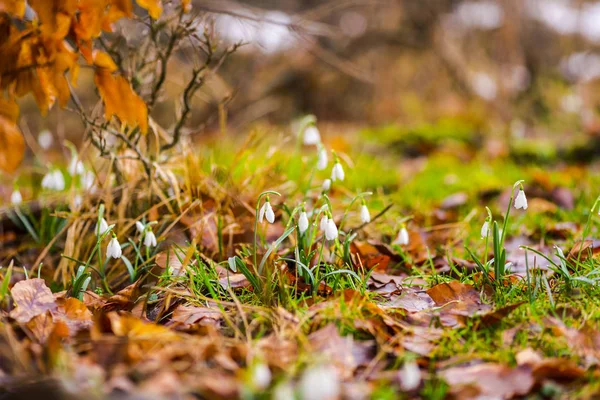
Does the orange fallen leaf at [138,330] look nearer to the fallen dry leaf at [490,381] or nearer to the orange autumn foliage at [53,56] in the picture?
the orange autumn foliage at [53,56]

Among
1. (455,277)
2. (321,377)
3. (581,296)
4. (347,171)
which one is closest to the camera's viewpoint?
(321,377)

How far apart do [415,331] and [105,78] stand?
123 cm

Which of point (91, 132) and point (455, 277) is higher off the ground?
point (91, 132)

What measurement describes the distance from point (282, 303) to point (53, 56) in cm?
103

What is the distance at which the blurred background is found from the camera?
6375 mm

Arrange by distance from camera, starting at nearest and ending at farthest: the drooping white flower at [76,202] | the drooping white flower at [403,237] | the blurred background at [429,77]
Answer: the drooping white flower at [403,237], the drooping white flower at [76,202], the blurred background at [429,77]

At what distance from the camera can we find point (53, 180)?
8.28 feet

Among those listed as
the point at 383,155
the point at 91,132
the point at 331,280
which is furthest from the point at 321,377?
the point at 383,155

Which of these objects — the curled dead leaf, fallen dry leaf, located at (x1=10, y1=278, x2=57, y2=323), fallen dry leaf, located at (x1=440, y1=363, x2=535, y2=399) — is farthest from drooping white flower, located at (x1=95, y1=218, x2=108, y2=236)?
fallen dry leaf, located at (x1=440, y1=363, x2=535, y2=399)

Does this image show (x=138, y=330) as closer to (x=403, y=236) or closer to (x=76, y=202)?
(x=403, y=236)

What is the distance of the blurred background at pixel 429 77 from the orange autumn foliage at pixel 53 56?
164 inches

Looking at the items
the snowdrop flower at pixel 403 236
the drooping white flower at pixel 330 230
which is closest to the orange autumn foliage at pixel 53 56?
the drooping white flower at pixel 330 230

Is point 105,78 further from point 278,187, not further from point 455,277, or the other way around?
point 455,277

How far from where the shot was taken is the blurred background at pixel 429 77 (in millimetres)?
6375
